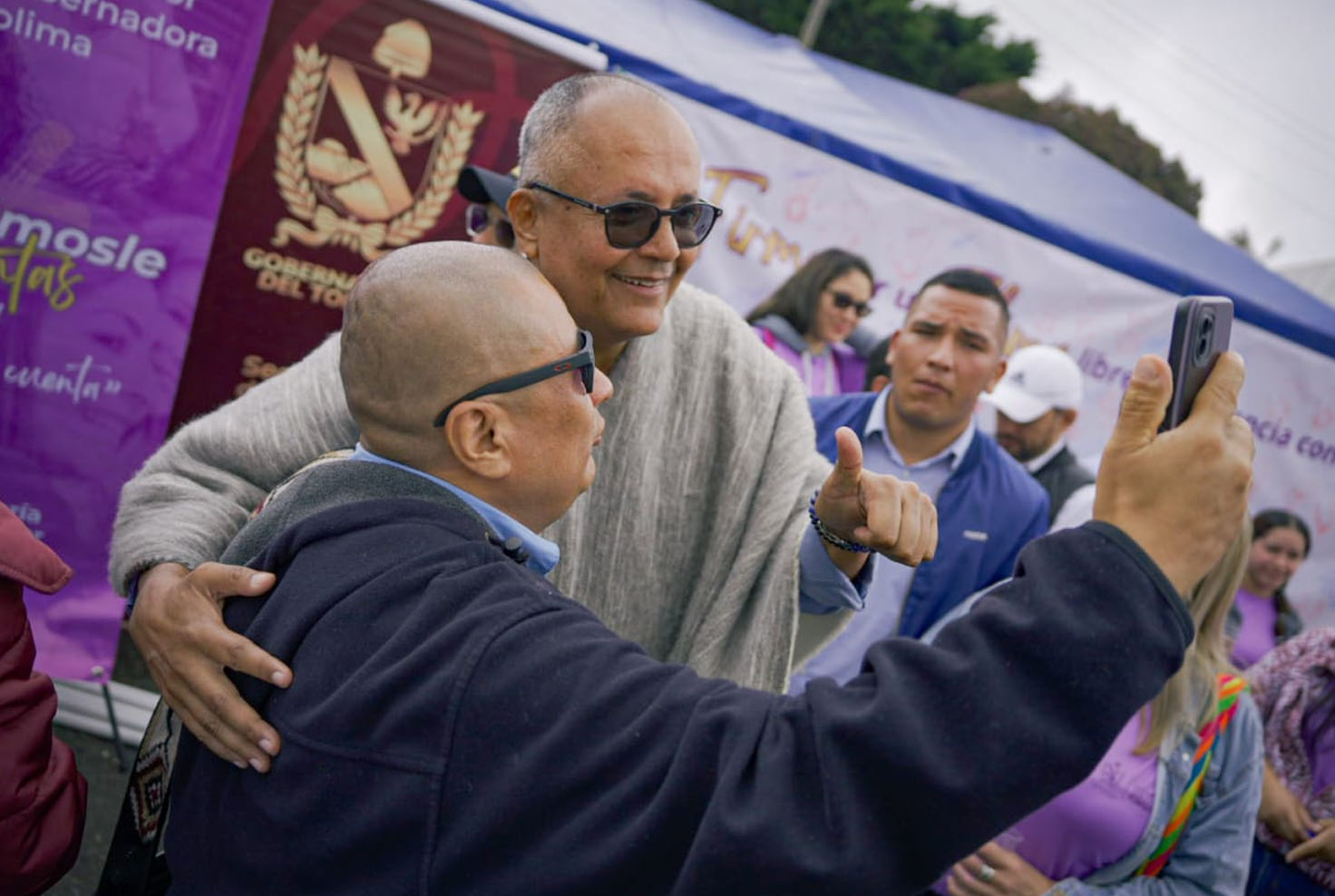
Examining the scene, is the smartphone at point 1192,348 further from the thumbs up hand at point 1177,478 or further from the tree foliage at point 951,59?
the tree foliage at point 951,59

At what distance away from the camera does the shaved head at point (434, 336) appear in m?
1.24

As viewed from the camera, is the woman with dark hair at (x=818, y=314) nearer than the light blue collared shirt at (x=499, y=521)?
No

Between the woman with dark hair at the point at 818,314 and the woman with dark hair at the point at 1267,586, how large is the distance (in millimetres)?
2282

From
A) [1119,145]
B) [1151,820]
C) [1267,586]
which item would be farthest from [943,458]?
[1119,145]

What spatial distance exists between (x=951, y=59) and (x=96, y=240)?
17.4m

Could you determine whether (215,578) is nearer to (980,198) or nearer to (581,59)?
(581,59)

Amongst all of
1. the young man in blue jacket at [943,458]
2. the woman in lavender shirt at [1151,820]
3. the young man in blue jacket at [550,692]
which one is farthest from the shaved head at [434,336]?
the young man in blue jacket at [943,458]

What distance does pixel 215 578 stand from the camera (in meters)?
1.27

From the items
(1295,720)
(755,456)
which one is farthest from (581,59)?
(1295,720)

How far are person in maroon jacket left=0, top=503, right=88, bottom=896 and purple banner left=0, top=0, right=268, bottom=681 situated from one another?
1809 mm

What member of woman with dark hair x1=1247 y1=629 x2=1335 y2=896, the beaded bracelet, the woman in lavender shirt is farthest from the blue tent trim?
the beaded bracelet

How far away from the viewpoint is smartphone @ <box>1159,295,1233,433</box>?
94 centimetres

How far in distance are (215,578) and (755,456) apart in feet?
3.63

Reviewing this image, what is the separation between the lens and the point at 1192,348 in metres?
0.95
